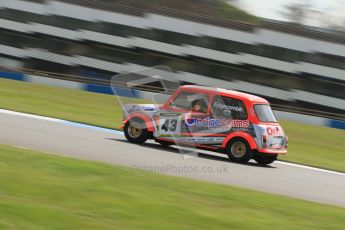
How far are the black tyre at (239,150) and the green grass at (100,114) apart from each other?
11.4ft

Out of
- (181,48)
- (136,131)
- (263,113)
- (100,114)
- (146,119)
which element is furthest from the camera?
(181,48)

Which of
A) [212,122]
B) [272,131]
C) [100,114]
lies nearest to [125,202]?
[212,122]

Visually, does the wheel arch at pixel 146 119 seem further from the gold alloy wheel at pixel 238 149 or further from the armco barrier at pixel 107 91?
the armco barrier at pixel 107 91

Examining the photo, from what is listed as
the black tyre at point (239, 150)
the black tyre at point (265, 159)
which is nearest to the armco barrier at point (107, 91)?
the black tyre at point (265, 159)

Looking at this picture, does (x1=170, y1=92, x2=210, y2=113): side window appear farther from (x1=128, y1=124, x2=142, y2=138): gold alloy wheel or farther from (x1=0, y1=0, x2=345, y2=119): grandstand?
(x1=0, y1=0, x2=345, y2=119): grandstand

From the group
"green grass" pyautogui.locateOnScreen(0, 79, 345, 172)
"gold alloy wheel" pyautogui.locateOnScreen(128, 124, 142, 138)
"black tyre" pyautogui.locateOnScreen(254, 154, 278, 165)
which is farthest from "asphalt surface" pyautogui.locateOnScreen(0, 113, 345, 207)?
"green grass" pyautogui.locateOnScreen(0, 79, 345, 172)

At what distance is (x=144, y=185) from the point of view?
785cm

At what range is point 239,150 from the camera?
12.6 meters

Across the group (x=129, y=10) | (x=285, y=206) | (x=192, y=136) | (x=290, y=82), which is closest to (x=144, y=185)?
(x=285, y=206)

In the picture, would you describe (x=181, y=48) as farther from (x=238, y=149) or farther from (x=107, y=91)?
(x=238, y=149)

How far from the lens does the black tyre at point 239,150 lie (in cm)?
1246

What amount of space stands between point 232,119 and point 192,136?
0.98m

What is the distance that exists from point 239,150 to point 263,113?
106 centimetres

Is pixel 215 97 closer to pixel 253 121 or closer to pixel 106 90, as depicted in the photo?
pixel 253 121
